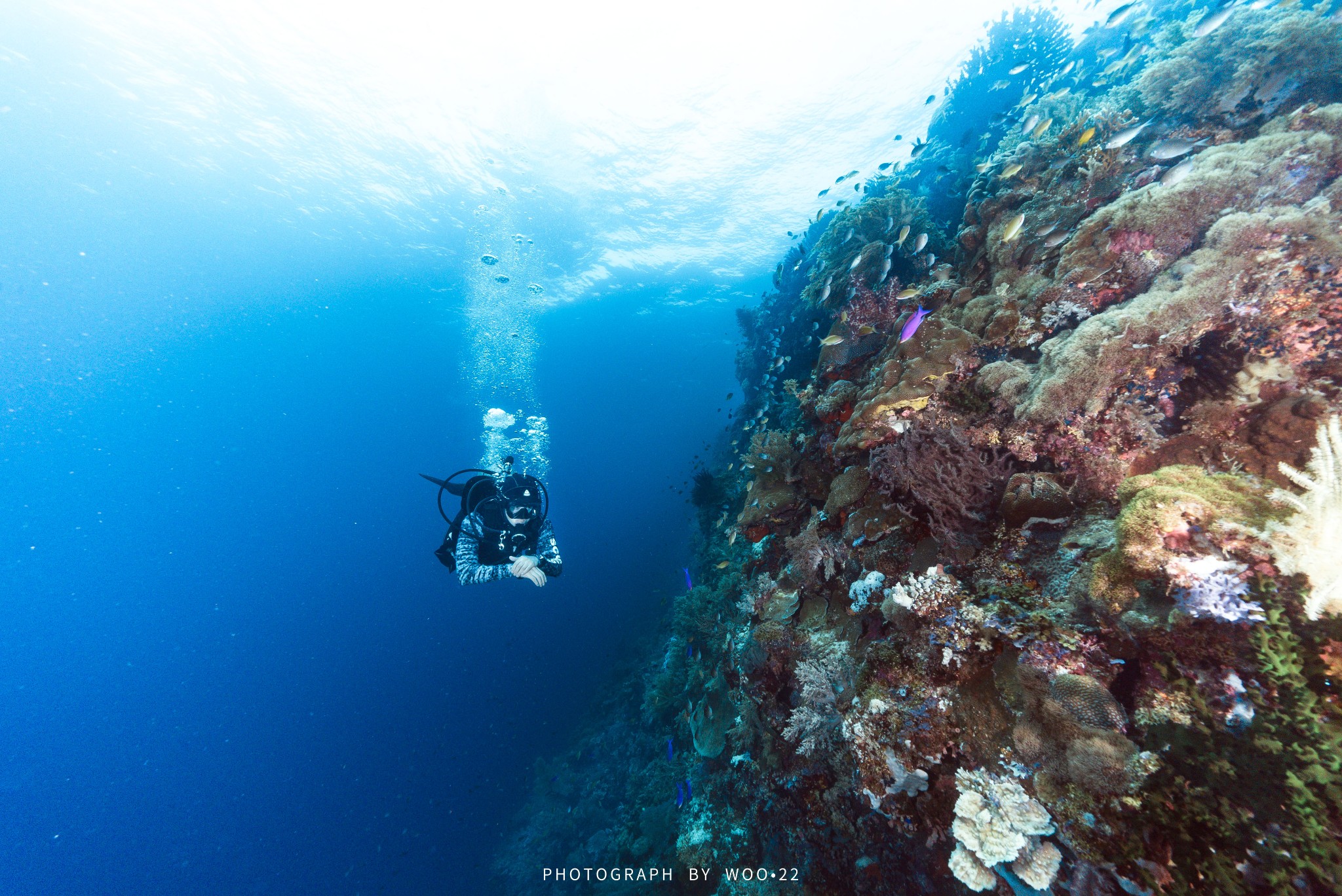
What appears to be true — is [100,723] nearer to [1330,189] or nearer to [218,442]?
[218,442]

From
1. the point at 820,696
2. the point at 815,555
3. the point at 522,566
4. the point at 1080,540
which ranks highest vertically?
the point at 1080,540

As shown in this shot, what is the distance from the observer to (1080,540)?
2779 millimetres

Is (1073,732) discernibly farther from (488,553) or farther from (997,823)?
(488,553)

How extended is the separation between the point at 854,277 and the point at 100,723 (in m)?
109

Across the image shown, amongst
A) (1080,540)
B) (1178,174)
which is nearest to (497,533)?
(1080,540)

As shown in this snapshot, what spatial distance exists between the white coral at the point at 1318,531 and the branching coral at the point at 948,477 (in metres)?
1.64

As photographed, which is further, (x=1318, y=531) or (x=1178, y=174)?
(x=1178, y=174)

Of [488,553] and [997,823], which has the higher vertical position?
[997,823]

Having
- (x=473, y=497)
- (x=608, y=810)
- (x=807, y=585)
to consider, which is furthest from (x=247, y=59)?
(x=608, y=810)

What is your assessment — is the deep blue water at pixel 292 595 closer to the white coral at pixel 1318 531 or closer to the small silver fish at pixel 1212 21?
the white coral at pixel 1318 531

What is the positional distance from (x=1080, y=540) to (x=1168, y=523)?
0.71 meters

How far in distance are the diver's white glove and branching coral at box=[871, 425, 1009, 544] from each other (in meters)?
5.29

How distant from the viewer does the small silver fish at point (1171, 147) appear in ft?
14.8

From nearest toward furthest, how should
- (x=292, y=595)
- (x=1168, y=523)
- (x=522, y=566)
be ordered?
(x=1168, y=523), (x=522, y=566), (x=292, y=595)
